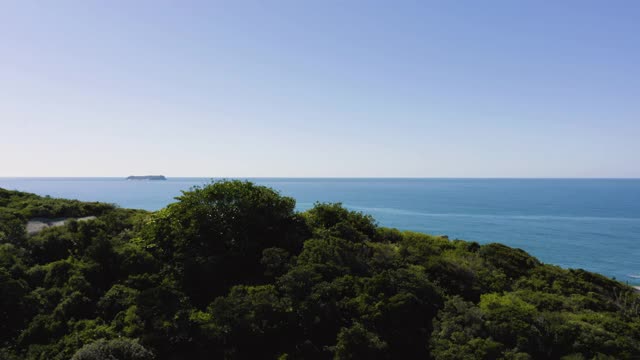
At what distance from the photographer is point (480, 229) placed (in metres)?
104

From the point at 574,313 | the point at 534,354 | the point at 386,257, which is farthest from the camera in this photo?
the point at 386,257

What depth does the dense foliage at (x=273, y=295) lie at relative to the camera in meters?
17.7

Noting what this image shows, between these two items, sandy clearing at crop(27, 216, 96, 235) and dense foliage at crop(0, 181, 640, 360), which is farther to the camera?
sandy clearing at crop(27, 216, 96, 235)

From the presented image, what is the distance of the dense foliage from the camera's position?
17688mm

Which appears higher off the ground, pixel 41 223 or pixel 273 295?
pixel 41 223

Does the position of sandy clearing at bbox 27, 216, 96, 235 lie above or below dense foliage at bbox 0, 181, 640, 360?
above

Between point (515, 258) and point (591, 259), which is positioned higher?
point (515, 258)

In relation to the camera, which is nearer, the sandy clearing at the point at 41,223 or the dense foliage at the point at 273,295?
the dense foliage at the point at 273,295

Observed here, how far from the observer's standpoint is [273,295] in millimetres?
20203

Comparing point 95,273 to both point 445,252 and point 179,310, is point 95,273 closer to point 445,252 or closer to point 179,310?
point 179,310

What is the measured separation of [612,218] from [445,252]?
128 metres

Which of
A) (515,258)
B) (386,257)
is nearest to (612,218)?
(515,258)

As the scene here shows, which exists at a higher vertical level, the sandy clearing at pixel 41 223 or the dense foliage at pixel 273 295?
the sandy clearing at pixel 41 223

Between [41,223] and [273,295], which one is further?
[41,223]
